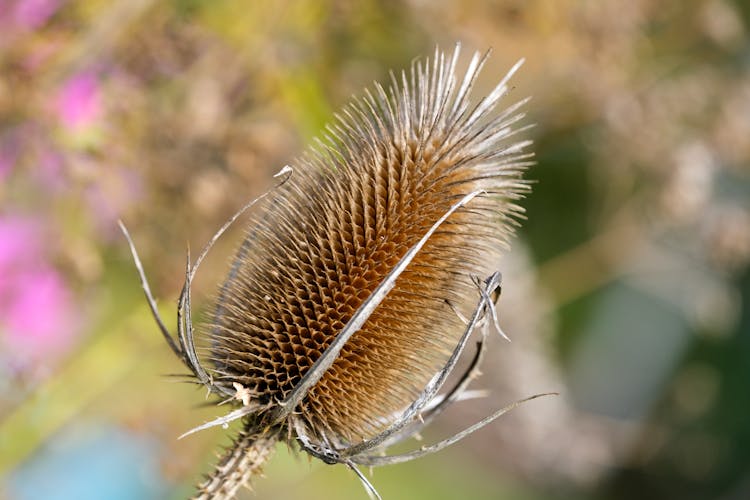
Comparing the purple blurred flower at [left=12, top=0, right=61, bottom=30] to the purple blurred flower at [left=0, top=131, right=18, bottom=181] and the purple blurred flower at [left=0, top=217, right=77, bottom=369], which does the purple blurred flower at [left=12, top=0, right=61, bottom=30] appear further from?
the purple blurred flower at [left=0, top=217, right=77, bottom=369]

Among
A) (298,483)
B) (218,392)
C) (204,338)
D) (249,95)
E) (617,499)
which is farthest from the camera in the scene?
(617,499)

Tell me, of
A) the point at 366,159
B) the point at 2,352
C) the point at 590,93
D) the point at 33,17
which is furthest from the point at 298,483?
the point at 366,159

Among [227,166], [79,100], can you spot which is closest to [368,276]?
[227,166]

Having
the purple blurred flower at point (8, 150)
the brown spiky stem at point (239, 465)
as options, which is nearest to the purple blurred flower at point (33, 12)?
the purple blurred flower at point (8, 150)

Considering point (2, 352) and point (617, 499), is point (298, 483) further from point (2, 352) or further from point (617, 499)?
point (617, 499)

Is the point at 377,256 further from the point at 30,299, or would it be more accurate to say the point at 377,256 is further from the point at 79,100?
the point at 30,299

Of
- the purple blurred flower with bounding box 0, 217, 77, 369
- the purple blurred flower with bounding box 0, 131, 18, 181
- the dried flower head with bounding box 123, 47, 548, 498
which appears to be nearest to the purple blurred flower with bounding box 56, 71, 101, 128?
the purple blurred flower with bounding box 0, 131, 18, 181

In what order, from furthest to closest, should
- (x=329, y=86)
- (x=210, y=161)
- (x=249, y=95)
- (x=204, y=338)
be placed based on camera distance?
1. (x=329, y=86)
2. (x=249, y=95)
3. (x=210, y=161)
4. (x=204, y=338)
